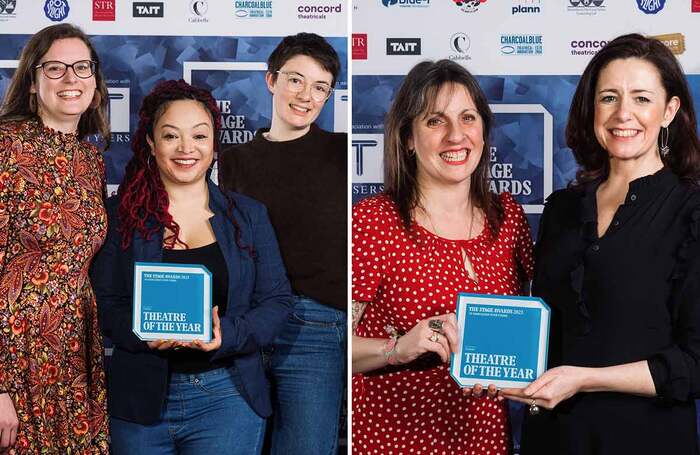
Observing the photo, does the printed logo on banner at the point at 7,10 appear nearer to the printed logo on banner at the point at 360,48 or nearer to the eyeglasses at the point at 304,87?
the eyeglasses at the point at 304,87

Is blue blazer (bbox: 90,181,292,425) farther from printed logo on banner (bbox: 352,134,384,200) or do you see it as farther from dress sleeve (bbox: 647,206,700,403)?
dress sleeve (bbox: 647,206,700,403)

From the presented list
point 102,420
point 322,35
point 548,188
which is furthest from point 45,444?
point 548,188

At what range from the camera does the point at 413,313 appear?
7.73 ft

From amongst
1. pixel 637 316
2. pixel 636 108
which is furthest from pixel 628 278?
pixel 636 108

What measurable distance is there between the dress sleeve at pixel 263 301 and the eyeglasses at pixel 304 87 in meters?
0.41

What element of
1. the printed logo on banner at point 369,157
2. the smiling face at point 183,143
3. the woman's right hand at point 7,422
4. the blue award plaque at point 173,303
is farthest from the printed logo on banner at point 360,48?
the woman's right hand at point 7,422

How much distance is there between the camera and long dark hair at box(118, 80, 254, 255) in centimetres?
239

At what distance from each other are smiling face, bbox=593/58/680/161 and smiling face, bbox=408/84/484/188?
42cm

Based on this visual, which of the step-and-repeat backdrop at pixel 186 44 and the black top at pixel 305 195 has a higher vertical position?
the step-and-repeat backdrop at pixel 186 44

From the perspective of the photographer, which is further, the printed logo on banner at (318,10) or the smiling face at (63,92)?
the printed logo on banner at (318,10)

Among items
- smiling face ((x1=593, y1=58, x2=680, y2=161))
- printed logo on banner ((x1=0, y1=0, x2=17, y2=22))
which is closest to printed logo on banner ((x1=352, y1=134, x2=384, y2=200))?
smiling face ((x1=593, y1=58, x2=680, y2=161))

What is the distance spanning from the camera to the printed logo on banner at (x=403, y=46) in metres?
2.52

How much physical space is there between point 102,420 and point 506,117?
1639 millimetres

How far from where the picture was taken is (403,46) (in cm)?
253
